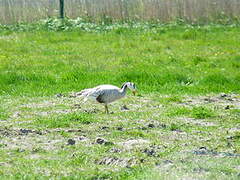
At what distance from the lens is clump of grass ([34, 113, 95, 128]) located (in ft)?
35.5

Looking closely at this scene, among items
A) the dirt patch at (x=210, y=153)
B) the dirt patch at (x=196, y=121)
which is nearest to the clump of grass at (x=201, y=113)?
the dirt patch at (x=196, y=121)

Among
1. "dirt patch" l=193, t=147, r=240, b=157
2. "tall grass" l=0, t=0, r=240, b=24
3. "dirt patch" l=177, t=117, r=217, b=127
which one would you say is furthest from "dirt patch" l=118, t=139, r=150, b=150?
"tall grass" l=0, t=0, r=240, b=24

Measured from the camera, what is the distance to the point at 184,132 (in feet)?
34.5

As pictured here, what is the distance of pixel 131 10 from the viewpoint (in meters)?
28.0

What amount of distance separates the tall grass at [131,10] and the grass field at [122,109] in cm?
450

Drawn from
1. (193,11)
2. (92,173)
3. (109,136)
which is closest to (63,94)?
(109,136)

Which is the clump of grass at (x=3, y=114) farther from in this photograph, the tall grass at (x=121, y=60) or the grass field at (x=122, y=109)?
the tall grass at (x=121, y=60)

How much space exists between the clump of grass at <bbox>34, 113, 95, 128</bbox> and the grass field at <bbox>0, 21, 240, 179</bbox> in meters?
0.02

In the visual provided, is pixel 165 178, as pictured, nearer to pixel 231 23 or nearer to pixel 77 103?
pixel 77 103

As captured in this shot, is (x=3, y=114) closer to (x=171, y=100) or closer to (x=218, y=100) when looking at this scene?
(x=171, y=100)

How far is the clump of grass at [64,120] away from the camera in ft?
35.5

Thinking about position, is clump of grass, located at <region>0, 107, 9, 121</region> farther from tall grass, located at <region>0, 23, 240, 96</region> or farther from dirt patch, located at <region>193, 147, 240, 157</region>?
dirt patch, located at <region>193, 147, 240, 157</region>

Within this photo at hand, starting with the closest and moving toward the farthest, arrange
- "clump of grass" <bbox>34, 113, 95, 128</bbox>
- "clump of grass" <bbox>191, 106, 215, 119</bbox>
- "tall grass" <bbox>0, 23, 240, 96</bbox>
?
1. "clump of grass" <bbox>34, 113, 95, 128</bbox>
2. "clump of grass" <bbox>191, 106, 215, 119</bbox>
3. "tall grass" <bbox>0, 23, 240, 96</bbox>

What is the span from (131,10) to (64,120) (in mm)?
17430
